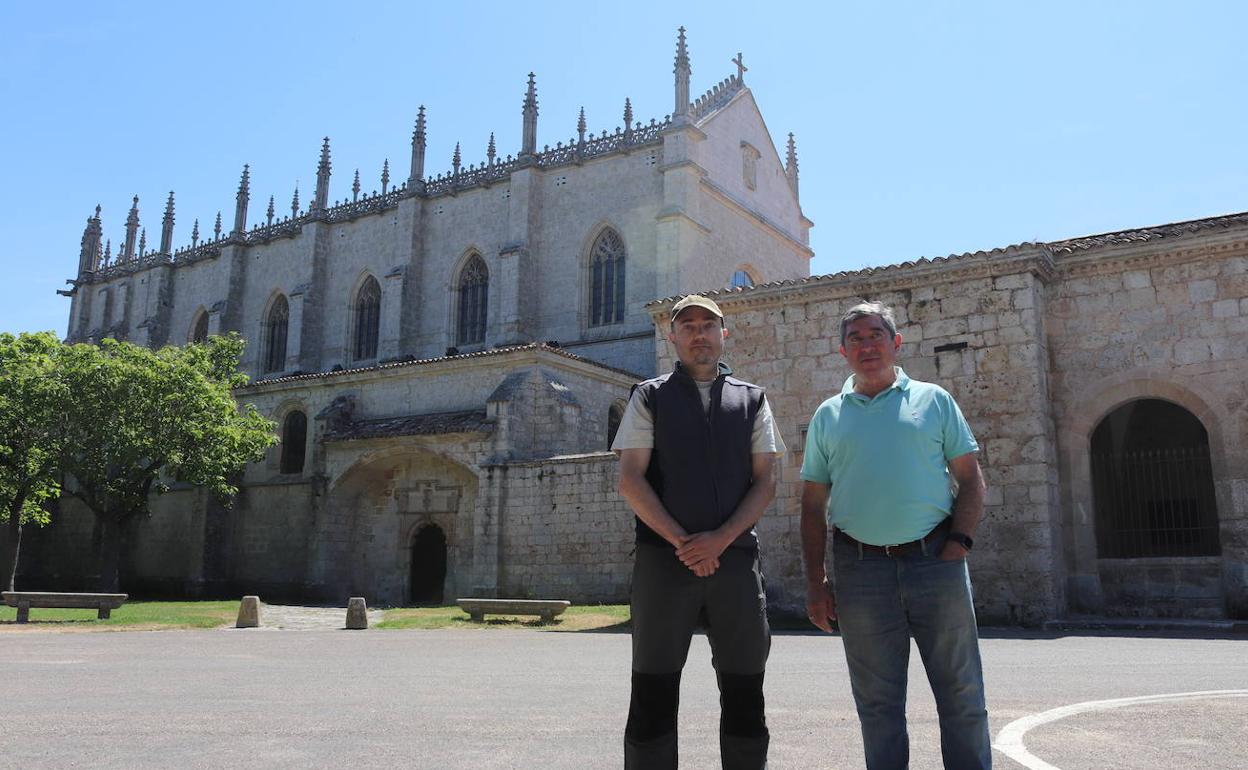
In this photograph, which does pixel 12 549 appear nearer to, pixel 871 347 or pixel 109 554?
pixel 109 554

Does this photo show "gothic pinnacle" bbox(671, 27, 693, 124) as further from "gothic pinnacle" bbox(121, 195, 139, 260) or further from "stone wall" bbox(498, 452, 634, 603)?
"gothic pinnacle" bbox(121, 195, 139, 260)

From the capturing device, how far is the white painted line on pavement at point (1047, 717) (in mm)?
4191

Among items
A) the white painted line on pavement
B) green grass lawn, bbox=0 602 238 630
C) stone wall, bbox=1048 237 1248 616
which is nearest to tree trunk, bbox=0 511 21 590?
green grass lawn, bbox=0 602 238 630

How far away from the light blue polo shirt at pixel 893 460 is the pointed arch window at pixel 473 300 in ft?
102

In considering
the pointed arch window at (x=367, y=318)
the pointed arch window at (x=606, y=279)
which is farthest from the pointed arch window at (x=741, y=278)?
the pointed arch window at (x=367, y=318)

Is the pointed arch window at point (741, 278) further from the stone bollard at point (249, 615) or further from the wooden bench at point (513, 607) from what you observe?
the stone bollard at point (249, 615)

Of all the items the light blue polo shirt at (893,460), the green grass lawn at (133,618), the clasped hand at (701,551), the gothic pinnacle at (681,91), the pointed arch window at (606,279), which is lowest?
the green grass lawn at (133,618)

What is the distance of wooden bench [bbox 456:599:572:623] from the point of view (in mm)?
15258

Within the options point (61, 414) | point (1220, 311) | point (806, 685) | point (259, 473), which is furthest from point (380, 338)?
point (806, 685)

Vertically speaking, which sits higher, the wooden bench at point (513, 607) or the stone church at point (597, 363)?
the stone church at point (597, 363)

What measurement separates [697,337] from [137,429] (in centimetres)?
2344

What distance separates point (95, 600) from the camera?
1719 centimetres

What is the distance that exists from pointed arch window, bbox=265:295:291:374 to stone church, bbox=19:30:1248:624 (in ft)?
0.34

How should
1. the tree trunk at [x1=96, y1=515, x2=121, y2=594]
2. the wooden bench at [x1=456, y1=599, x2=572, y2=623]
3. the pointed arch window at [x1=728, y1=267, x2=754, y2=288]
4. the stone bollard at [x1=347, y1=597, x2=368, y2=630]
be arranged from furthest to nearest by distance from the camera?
1. the pointed arch window at [x1=728, y1=267, x2=754, y2=288]
2. the tree trunk at [x1=96, y1=515, x2=121, y2=594]
3. the stone bollard at [x1=347, y1=597, x2=368, y2=630]
4. the wooden bench at [x1=456, y1=599, x2=572, y2=623]
